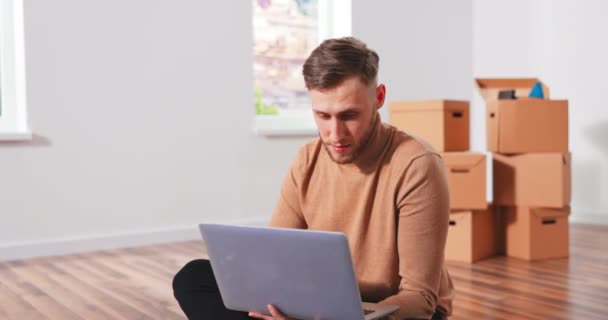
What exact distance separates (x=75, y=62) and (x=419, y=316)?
2860 mm

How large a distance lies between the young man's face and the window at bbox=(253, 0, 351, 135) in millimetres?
2973

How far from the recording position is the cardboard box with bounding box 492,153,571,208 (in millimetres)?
3383

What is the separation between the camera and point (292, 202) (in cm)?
161

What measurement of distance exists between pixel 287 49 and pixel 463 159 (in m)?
1.74

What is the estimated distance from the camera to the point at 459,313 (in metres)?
2.48

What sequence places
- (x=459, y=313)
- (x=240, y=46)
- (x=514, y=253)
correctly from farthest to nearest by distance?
1. (x=240, y=46)
2. (x=514, y=253)
3. (x=459, y=313)

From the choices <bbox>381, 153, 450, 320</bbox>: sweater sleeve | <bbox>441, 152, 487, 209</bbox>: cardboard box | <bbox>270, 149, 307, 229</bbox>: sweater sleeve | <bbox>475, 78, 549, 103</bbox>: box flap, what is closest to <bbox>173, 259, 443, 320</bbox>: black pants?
<bbox>270, 149, 307, 229</bbox>: sweater sleeve

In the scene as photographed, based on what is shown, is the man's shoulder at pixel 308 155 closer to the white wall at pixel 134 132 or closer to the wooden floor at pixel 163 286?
the wooden floor at pixel 163 286

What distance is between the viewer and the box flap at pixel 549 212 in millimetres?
3422

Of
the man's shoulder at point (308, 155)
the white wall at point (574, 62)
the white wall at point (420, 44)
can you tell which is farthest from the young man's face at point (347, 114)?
the white wall at point (574, 62)

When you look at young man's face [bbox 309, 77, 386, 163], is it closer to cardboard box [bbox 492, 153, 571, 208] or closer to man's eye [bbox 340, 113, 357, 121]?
man's eye [bbox 340, 113, 357, 121]

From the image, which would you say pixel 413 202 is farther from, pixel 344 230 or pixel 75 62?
pixel 75 62

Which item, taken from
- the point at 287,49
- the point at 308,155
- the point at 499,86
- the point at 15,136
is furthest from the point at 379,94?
the point at 287,49

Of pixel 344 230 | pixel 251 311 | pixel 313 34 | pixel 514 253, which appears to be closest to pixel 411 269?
pixel 344 230
